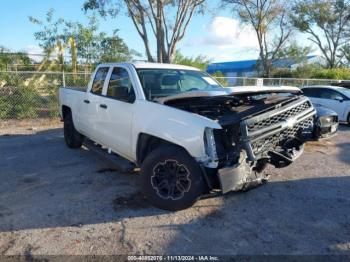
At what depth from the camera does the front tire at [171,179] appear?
411 centimetres

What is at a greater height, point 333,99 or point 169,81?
point 169,81

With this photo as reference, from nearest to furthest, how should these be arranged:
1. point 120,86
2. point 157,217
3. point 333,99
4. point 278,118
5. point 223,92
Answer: point 223,92 < point 157,217 < point 278,118 < point 120,86 < point 333,99

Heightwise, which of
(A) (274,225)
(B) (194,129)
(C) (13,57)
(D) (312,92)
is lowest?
(A) (274,225)

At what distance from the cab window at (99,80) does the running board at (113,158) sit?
1.00 metres

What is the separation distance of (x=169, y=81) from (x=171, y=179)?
5.81ft

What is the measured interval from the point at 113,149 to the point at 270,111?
8.52 ft

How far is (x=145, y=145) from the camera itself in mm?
4762

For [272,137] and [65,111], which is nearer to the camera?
[272,137]

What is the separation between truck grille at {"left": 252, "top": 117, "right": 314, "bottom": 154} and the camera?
4293 millimetres

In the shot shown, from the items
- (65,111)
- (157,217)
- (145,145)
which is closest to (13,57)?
(65,111)

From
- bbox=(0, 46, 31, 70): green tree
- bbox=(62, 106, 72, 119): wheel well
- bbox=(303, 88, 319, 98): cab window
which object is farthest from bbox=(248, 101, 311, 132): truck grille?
bbox=(0, 46, 31, 70): green tree

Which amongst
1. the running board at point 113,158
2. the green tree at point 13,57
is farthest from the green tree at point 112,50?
the running board at point 113,158

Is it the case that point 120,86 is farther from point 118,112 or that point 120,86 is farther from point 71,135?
point 71,135

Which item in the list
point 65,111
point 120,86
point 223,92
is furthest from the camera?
point 65,111
